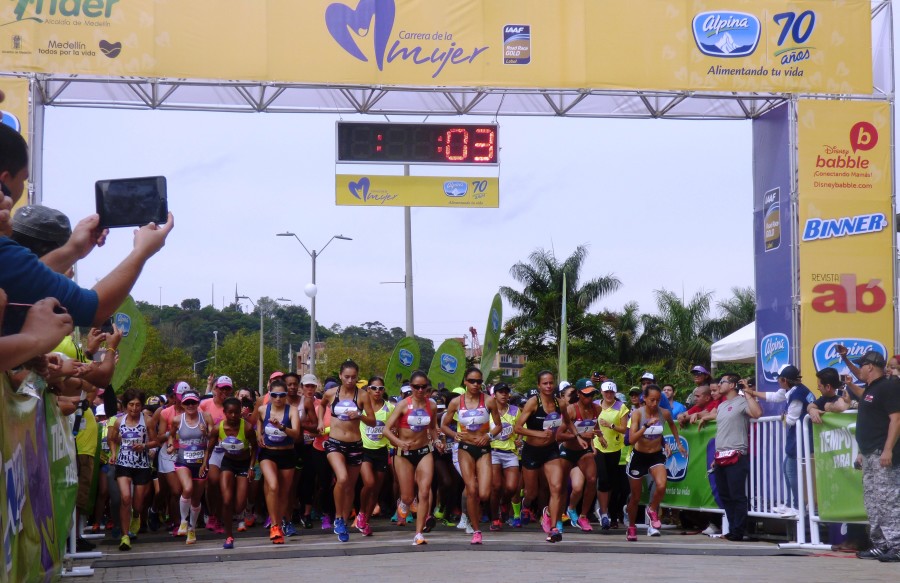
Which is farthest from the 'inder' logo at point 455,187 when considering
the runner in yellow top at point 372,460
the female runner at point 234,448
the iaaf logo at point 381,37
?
the female runner at point 234,448

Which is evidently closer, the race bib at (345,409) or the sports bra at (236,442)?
the sports bra at (236,442)

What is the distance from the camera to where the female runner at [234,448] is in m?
13.2

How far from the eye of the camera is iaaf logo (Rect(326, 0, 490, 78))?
16.7m

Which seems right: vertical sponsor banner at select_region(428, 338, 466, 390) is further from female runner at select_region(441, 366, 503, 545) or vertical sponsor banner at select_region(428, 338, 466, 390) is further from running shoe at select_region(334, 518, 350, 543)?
running shoe at select_region(334, 518, 350, 543)

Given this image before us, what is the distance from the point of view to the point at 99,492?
45.8ft

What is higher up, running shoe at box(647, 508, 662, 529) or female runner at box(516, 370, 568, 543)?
female runner at box(516, 370, 568, 543)

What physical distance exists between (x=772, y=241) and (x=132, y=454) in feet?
32.7

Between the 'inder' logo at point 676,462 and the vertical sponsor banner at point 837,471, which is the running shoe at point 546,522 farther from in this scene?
the vertical sponsor banner at point 837,471

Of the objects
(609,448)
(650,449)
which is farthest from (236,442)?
(650,449)

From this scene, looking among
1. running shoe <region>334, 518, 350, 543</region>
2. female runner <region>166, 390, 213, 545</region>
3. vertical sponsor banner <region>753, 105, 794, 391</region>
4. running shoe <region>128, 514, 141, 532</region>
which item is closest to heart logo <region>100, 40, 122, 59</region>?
female runner <region>166, 390, 213, 545</region>

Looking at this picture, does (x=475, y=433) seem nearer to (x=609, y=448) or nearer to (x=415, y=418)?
(x=415, y=418)

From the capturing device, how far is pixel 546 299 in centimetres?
4919

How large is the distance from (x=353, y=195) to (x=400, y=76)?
215cm

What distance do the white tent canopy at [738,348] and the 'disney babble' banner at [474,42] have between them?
4661mm
